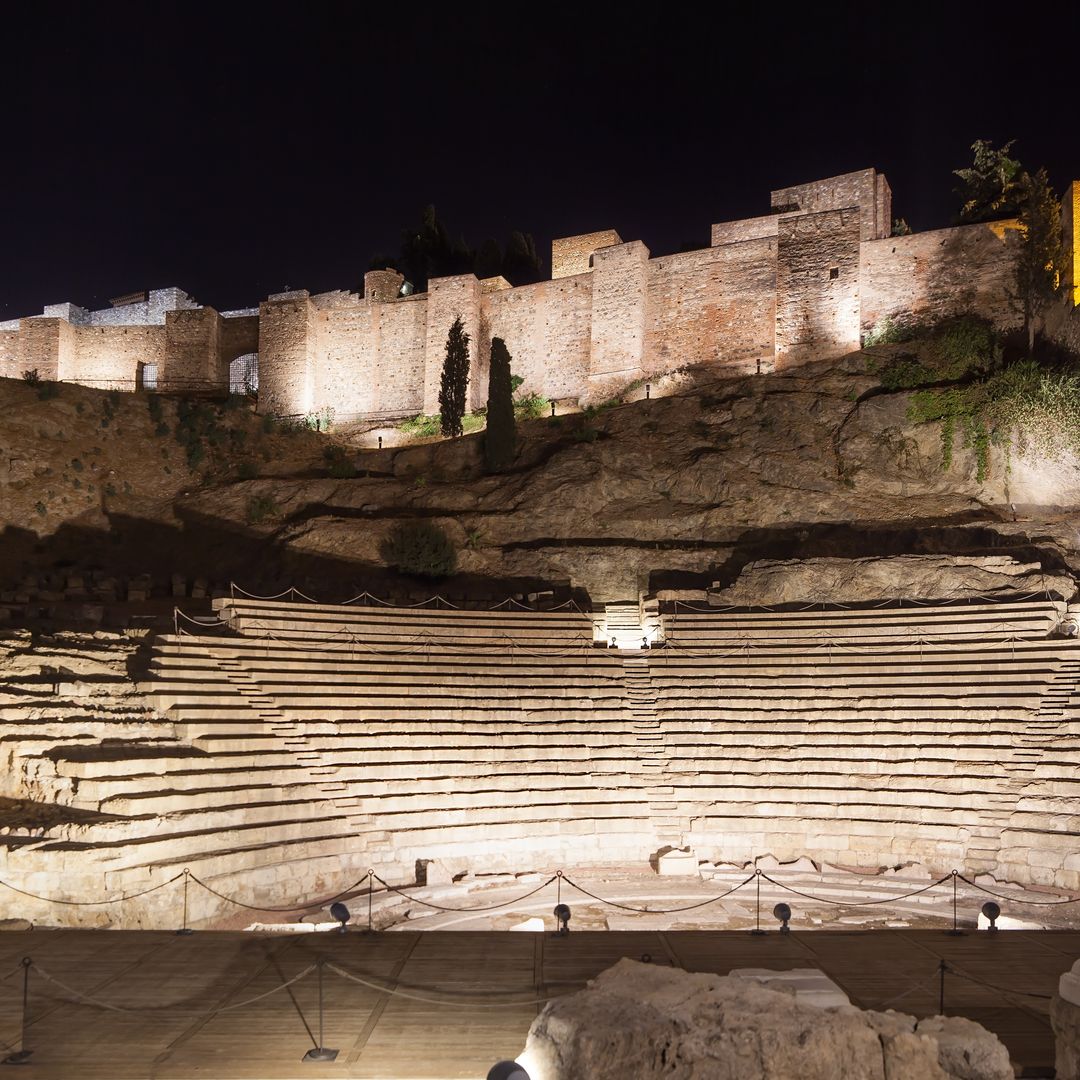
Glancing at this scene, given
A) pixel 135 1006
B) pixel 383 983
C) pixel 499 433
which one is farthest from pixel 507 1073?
pixel 499 433

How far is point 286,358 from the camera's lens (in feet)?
117

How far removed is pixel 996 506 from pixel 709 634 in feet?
30.2

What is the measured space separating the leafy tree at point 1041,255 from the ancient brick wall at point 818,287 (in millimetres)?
4704

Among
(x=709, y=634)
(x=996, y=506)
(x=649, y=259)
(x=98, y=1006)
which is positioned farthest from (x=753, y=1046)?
(x=649, y=259)

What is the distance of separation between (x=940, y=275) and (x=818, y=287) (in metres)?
3.40

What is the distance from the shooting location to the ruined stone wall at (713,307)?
2917cm

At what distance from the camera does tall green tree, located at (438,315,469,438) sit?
30203 mm

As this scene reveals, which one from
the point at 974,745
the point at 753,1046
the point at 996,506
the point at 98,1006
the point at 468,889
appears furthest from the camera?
the point at 996,506

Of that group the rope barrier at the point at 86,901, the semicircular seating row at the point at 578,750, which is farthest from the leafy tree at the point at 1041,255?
the rope barrier at the point at 86,901

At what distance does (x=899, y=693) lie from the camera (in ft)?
46.0

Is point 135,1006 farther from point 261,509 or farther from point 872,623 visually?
point 261,509

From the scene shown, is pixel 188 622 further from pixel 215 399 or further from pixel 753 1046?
pixel 215 399

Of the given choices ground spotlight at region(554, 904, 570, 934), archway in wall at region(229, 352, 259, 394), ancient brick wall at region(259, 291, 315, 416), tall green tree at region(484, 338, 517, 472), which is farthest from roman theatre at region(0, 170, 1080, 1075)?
archway in wall at region(229, 352, 259, 394)

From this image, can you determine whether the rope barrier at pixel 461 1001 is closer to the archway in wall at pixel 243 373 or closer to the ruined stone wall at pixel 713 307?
the ruined stone wall at pixel 713 307
